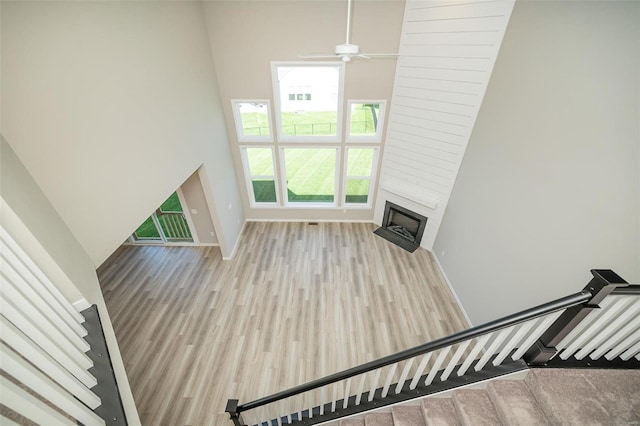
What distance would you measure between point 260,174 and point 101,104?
3970mm

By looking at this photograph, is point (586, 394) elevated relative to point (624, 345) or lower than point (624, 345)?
lower

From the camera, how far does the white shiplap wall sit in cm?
373

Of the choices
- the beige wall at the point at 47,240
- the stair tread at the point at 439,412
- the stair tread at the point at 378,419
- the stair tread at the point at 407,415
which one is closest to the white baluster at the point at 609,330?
the stair tread at the point at 439,412

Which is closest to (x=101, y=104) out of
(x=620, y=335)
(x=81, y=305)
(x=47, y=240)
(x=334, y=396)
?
(x=47, y=240)

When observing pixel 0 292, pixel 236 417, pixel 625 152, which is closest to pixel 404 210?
pixel 625 152

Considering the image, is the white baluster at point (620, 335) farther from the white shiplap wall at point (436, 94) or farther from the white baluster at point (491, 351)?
the white shiplap wall at point (436, 94)

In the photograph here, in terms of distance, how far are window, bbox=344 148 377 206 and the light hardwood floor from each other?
1.09 m

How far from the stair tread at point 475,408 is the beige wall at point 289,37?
4927mm

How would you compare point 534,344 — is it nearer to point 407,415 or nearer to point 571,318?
point 571,318

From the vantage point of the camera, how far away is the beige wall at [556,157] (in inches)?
84.3

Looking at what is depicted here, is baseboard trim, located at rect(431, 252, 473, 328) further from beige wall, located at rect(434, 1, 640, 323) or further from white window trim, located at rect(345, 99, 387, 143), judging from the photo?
white window trim, located at rect(345, 99, 387, 143)

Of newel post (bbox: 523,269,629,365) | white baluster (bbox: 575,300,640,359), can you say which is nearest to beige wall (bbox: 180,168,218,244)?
newel post (bbox: 523,269,629,365)

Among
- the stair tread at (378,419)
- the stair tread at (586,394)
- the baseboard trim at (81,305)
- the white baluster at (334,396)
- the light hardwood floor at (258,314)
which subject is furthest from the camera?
the light hardwood floor at (258,314)

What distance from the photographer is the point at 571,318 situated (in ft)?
5.91
